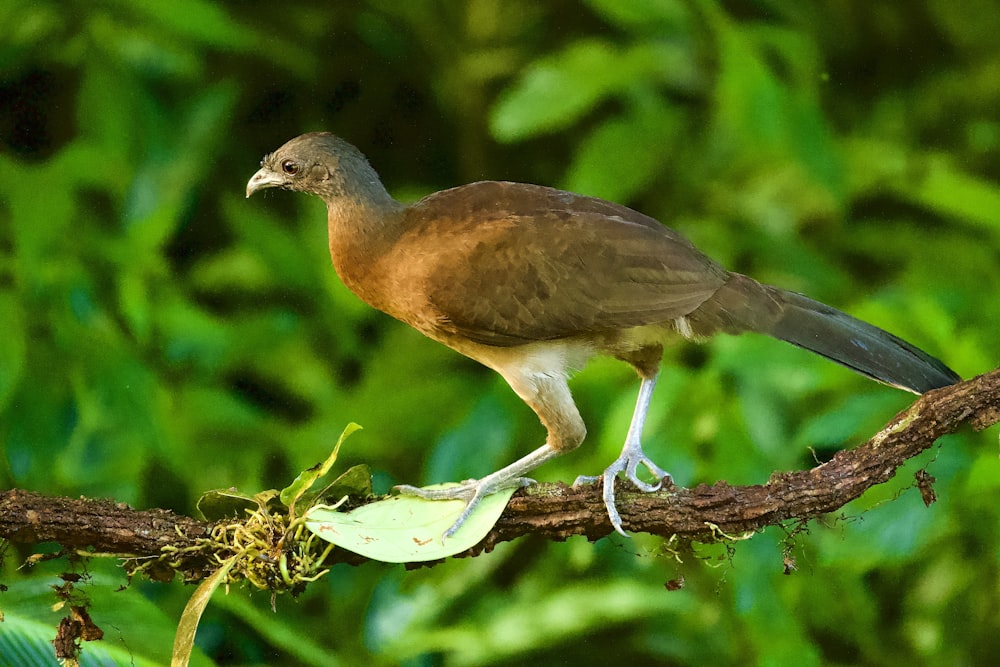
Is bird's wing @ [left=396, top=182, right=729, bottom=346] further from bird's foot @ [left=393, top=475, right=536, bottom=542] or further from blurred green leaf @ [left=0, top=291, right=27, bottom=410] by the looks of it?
blurred green leaf @ [left=0, top=291, right=27, bottom=410]

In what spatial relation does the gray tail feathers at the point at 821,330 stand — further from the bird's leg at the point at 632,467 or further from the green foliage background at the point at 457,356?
the green foliage background at the point at 457,356

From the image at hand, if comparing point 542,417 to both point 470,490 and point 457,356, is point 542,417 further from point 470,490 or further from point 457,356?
point 457,356

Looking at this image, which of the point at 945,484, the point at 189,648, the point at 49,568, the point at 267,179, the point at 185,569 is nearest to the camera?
the point at 189,648

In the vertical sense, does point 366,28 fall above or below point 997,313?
above

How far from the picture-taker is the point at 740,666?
96.0 inches

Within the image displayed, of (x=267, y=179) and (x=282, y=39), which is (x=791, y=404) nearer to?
(x=267, y=179)

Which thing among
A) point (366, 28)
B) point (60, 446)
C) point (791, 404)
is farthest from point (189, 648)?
point (366, 28)

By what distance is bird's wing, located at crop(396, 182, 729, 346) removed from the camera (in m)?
1.74

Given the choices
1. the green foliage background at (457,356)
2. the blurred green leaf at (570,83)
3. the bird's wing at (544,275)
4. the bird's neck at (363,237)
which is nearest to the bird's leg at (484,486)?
the bird's wing at (544,275)

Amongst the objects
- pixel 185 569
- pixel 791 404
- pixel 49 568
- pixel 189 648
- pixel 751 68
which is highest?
pixel 751 68

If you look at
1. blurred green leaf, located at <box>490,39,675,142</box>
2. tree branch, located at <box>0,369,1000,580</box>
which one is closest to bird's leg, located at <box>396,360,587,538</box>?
tree branch, located at <box>0,369,1000,580</box>

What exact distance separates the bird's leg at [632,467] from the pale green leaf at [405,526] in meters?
0.15

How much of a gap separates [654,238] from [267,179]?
2.05 feet

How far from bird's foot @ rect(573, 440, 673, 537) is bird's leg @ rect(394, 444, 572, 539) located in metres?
0.07
